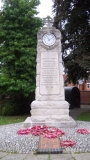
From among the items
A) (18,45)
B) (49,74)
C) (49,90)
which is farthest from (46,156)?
(18,45)

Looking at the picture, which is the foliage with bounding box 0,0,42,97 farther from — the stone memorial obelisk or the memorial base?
the memorial base

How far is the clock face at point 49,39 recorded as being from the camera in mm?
9383

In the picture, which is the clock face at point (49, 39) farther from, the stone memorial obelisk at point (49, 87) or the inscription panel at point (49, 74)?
the inscription panel at point (49, 74)

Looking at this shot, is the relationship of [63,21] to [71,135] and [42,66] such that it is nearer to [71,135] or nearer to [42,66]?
[42,66]

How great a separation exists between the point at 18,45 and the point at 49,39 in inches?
251

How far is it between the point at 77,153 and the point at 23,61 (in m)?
11.0

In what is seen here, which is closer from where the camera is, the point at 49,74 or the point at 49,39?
the point at 49,74

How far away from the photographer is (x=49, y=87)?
9.06 m

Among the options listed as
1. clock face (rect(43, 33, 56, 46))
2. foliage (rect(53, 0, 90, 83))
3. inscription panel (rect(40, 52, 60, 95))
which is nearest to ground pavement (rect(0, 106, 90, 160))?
inscription panel (rect(40, 52, 60, 95))

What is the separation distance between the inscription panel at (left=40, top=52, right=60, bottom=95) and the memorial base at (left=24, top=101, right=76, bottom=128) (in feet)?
1.74

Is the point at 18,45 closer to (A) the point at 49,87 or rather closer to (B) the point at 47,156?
(A) the point at 49,87

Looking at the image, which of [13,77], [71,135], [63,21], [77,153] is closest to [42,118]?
[71,135]

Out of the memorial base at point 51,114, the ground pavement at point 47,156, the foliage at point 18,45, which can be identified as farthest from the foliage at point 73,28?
the ground pavement at point 47,156

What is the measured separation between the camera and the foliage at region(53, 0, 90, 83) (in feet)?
51.0
